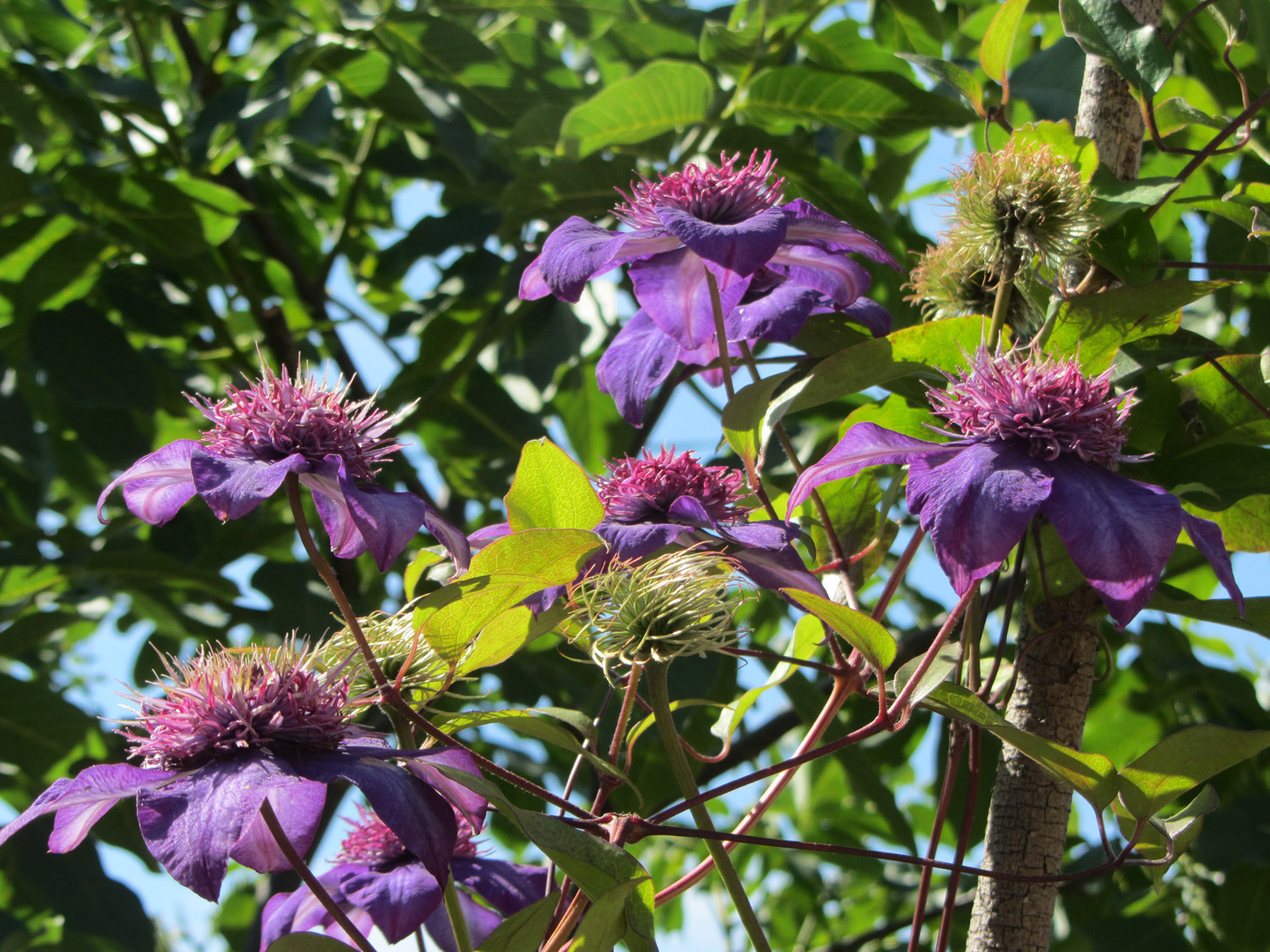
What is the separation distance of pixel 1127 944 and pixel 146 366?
105cm

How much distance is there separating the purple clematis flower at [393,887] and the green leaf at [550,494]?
152 mm

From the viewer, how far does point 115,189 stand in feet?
3.68

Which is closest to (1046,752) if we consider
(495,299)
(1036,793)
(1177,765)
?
(1177,765)

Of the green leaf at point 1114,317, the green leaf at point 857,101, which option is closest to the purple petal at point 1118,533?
the green leaf at point 1114,317

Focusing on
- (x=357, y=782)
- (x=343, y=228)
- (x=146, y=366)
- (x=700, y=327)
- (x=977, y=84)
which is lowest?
(x=357, y=782)

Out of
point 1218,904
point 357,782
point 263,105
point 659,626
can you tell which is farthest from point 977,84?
point 1218,904

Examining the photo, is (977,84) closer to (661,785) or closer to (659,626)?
(659,626)

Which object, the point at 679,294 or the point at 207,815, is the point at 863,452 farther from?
the point at 207,815

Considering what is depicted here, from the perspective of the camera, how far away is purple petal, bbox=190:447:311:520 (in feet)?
1.14

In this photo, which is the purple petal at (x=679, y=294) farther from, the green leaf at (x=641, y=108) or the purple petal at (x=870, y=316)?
the green leaf at (x=641, y=108)

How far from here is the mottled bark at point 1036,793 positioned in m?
0.53

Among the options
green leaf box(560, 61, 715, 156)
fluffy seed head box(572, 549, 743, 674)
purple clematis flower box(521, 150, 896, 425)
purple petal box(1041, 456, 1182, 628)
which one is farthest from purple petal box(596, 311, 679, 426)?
green leaf box(560, 61, 715, 156)

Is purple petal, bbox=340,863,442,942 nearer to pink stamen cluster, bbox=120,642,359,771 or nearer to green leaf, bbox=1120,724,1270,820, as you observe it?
pink stamen cluster, bbox=120,642,359,771

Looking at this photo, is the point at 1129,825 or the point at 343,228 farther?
the point at 343,228
